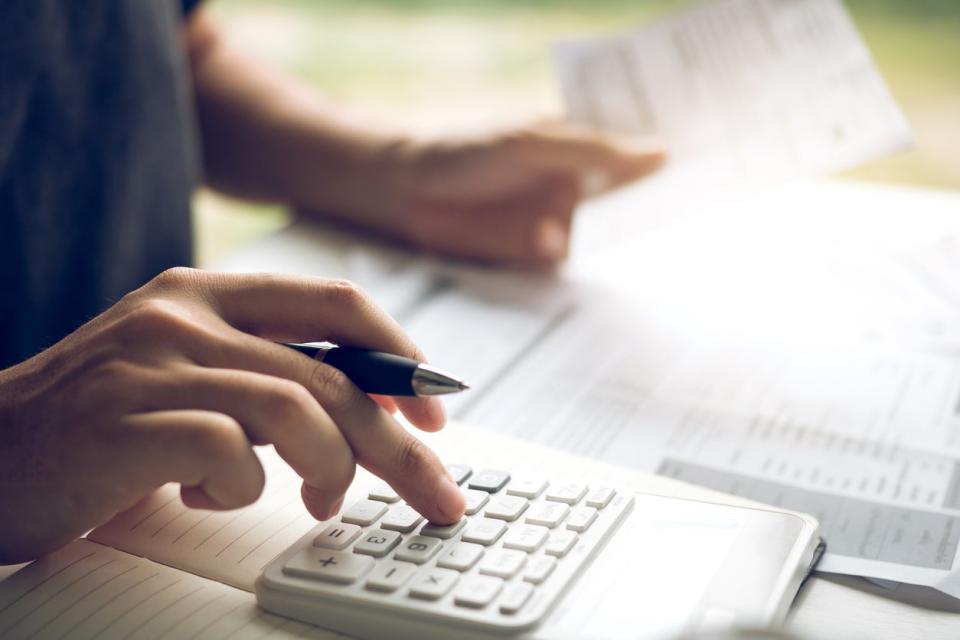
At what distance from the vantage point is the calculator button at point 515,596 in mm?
379

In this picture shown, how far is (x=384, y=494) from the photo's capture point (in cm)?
47

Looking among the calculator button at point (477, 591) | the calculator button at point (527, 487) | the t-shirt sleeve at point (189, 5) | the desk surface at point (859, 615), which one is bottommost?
the desk surface at point (859, 615)

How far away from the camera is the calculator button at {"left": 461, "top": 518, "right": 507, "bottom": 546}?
42 centimetres

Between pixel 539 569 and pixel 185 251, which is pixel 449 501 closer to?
pixel 539 569

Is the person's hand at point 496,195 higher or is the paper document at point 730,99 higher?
the paper document at point 730,99

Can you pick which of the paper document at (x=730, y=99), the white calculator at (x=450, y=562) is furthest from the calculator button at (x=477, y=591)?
the paper document at (x=730, y=99)

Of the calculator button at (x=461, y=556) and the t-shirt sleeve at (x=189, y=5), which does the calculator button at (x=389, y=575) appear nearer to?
the calculator button at (x=461, y=556)

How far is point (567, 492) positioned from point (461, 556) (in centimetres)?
7

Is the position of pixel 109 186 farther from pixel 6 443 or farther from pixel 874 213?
pixel 874 213

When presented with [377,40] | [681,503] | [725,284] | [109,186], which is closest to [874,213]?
[725,284]

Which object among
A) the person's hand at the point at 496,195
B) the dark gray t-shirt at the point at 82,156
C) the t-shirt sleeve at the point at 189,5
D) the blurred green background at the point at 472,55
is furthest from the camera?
the blurred green background at the point at 472,55

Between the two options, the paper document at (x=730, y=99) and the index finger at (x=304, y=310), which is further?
the paper document at (x=730, y=99)

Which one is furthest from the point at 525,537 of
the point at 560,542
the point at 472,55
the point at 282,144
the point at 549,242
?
the point at 472,55

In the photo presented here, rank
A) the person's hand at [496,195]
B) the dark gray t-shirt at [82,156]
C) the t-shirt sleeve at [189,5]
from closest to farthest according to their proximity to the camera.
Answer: the dark gray t-shirt at [82,156] < the person's hand at [496,195] < the t-shirt sleeve at [189,5]
